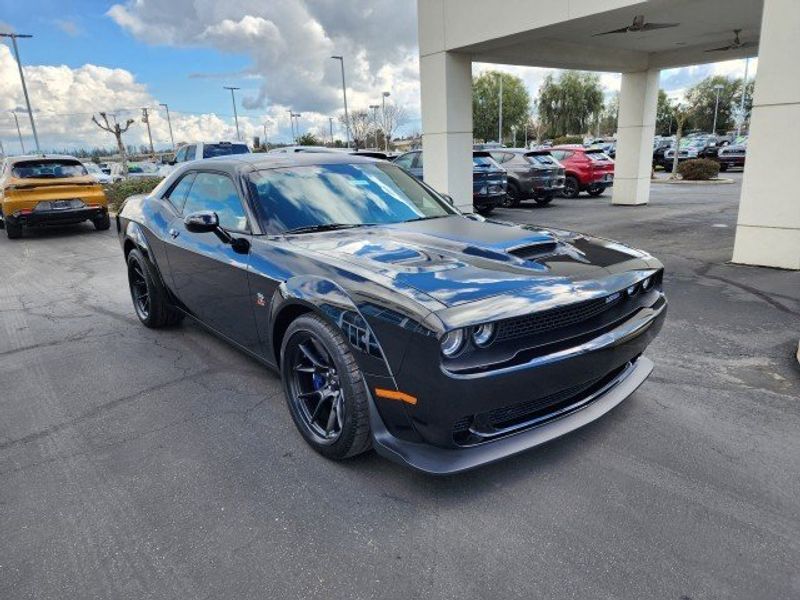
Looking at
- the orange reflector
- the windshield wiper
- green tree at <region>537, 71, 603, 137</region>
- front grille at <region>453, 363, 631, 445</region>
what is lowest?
front grille at <region>453, 363, 631, 445</region>

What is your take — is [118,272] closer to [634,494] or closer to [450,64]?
[450,64]

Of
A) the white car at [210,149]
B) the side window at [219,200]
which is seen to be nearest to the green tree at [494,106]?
the white car at [210,149]

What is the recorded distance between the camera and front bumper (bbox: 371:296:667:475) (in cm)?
233

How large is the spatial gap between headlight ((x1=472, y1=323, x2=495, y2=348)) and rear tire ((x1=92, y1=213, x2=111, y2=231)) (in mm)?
12144

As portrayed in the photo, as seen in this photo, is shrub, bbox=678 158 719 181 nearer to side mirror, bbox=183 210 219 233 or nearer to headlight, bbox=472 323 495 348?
side mirror, bbox=183 210 219 233

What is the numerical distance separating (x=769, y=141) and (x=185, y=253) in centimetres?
667

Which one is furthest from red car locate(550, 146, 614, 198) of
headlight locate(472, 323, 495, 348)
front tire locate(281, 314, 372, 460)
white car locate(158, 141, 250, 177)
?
headlight locate(472, 323, 495, 348)

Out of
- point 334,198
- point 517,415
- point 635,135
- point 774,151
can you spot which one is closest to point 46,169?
point 334,198

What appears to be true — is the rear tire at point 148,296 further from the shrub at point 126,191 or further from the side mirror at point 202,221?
the shrub at point 126,191

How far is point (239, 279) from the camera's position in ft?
11.7

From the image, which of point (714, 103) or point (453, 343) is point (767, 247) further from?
point (714, 103)

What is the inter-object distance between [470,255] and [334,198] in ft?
4.05

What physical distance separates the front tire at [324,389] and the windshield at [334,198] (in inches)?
33.0

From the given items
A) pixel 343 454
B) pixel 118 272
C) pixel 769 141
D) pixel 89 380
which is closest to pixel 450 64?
pixel 769 141
